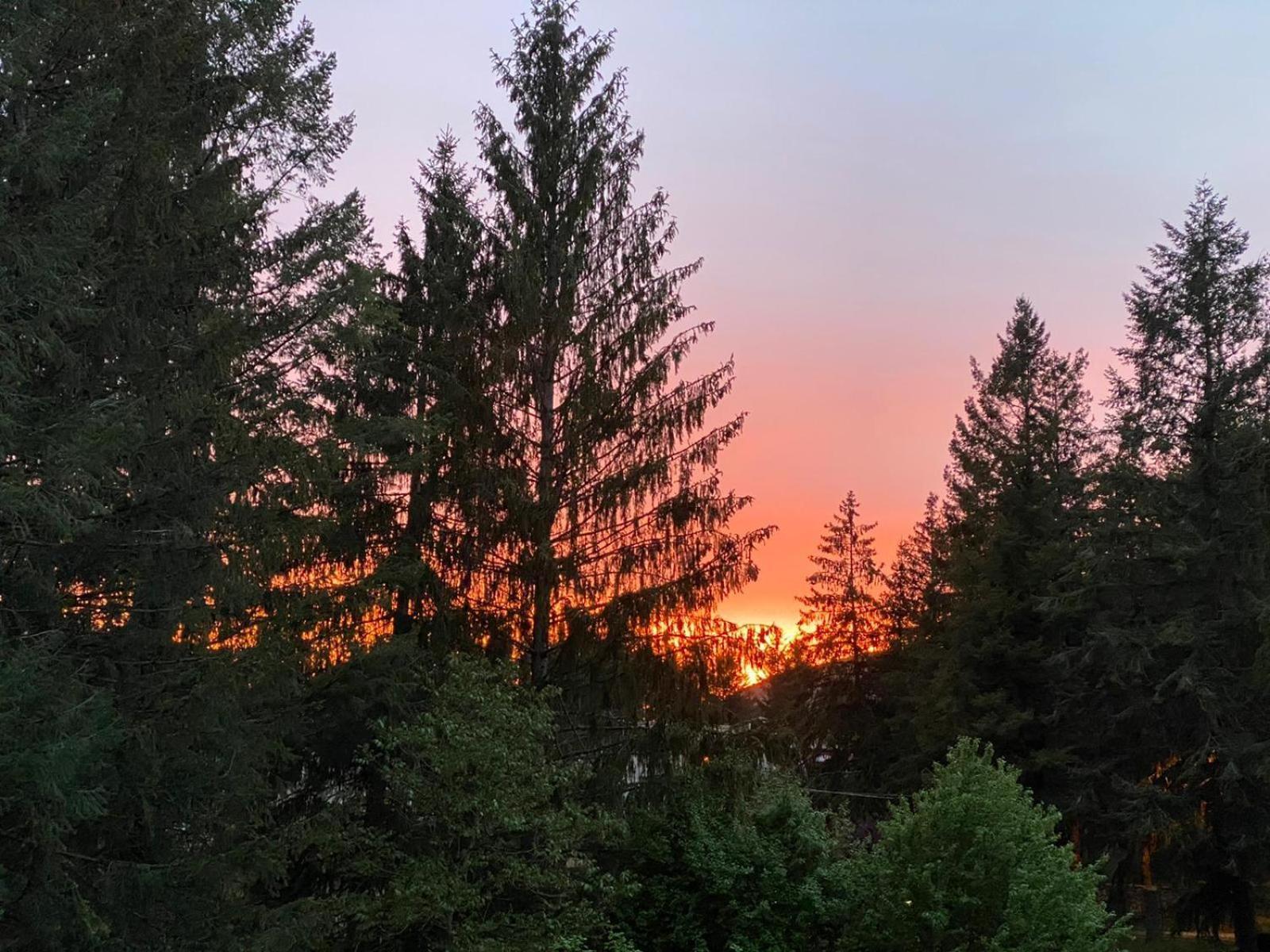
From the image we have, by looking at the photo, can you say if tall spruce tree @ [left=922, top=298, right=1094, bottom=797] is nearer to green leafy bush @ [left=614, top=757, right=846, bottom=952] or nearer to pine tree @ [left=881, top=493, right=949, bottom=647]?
pine tree @ [left=881, top=493, right=949, bottom=647]

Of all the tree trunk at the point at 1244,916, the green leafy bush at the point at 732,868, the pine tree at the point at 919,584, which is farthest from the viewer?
the pine tree at the point at 919,584

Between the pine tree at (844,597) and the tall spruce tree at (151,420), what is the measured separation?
23237 millimetres

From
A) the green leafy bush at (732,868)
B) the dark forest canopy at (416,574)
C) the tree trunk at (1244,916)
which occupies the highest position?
the dark forest canopy at (416,574)

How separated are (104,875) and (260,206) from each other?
6.50 meters

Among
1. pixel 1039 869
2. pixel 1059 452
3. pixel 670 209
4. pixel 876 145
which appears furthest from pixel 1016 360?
pixel 1039 869

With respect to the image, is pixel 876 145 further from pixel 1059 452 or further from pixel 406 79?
pixel 1059 452

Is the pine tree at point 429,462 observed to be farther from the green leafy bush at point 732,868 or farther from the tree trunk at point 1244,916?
the tree trunk at point 1244,916

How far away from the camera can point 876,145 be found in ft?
62.6

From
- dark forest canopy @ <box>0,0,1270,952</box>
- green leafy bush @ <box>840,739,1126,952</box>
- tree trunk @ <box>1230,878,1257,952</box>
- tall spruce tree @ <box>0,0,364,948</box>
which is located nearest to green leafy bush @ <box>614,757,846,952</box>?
dark forest canopy @ <box>0,0,1270,952</box>

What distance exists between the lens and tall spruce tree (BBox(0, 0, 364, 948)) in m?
8.02

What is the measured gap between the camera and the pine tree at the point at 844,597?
107ft

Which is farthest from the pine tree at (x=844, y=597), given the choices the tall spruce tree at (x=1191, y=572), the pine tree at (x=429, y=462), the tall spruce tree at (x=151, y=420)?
the tall spruce tree at (x=151, y=420)

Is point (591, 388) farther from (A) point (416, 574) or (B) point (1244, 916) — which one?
(B) point (1244, 916)

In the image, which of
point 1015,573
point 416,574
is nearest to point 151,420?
point 416,574
